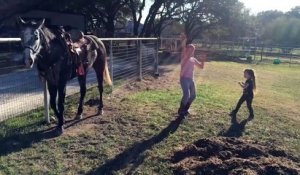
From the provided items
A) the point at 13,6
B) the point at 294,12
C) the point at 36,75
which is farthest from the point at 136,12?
the point at 294,12

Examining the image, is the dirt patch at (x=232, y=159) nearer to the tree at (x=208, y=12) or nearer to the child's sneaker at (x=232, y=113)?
the child's sneaker at (x=232, y=113)

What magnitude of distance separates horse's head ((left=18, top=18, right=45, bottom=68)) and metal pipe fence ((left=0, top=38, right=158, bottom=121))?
0.48m

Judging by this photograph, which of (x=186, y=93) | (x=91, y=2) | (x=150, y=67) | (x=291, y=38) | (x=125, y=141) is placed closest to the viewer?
(x=125, y=141)

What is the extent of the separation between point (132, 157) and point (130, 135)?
99 cm

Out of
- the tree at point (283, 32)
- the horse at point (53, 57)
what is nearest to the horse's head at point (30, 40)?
the horse at point (53, 57)

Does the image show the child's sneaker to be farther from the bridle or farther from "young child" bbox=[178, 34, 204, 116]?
the bridle

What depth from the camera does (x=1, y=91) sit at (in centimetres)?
977

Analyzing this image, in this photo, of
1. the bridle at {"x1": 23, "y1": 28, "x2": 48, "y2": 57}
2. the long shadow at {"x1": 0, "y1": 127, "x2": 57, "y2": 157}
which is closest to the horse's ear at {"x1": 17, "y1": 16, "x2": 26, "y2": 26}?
the bridle at {"x1": 23, "y1": 28, "x2": 48, "y2": 57}

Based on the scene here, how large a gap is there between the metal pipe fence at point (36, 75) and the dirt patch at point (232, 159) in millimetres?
2939

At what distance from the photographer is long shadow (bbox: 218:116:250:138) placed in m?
6.52

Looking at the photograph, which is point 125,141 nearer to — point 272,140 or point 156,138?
point 156,138

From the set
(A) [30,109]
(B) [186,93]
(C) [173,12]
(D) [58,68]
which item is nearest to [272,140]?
(B) [186,93]

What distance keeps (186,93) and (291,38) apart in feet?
196

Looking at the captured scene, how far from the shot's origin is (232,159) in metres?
4.90
